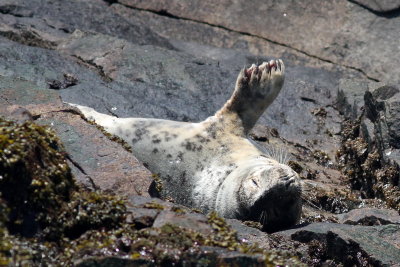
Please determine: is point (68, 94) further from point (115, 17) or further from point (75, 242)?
point (75, 242)

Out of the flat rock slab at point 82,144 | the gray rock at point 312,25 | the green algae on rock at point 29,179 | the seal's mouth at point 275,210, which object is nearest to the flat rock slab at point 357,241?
the seal's mouth at point 275,210

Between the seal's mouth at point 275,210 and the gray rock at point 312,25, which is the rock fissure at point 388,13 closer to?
the gray rock at point 312,25

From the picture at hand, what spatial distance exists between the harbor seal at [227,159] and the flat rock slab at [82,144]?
2.87 feet

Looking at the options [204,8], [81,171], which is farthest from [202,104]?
[81,171]

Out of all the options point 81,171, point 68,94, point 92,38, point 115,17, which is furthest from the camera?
point 115,17

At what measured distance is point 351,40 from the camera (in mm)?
13594

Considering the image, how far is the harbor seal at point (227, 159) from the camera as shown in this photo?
736 centimetres

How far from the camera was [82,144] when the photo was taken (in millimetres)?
7137

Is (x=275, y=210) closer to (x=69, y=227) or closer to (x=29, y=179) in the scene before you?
(x=69, y=227)

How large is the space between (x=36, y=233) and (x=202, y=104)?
5.40 meters

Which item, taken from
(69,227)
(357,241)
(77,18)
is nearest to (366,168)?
(357,241)

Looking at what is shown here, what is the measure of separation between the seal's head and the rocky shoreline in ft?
0.75

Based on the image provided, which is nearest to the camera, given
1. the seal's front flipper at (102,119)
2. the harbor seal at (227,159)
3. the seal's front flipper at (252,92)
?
the harbor seal at (227,159)

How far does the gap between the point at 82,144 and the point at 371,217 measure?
2.38 meters
